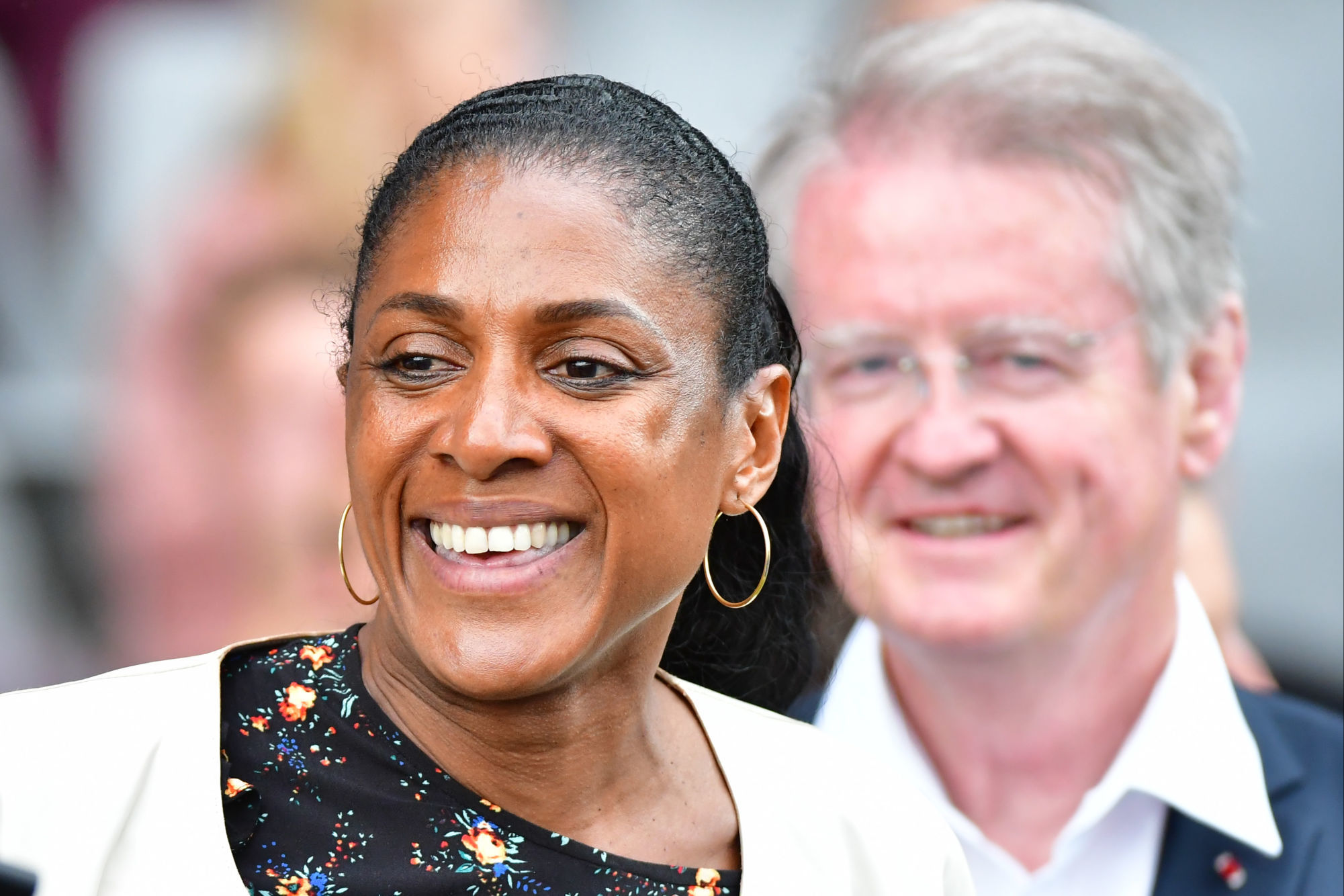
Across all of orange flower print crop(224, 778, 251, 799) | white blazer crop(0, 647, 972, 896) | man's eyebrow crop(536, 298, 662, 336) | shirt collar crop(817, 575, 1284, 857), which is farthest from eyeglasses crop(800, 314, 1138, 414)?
orange flower print crop(224, 778, 251, 799)

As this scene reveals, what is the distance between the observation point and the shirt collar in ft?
10.0

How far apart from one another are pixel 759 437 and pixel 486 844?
686mm

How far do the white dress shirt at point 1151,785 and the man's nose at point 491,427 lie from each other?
190 cm

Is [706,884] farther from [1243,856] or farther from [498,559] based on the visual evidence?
[1243,856]

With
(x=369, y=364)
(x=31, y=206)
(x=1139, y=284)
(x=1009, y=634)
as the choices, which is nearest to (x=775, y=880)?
(x=369, y=364)

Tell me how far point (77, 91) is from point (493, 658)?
7.99ft

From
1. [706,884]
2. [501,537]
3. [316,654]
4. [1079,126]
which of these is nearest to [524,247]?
[501,537]

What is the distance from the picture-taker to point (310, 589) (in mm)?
3725

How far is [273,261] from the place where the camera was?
3.72 meters

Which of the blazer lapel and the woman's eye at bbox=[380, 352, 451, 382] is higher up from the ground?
the woman's eye at bbox=[380, 352, 451, 382]

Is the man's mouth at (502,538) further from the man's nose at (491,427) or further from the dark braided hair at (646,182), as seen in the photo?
the dark braided hair at (646,182)

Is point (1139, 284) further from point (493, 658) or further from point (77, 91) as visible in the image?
point (77, 91)

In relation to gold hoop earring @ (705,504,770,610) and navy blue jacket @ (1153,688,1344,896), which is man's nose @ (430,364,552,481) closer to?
gold hoop earring @ (705,504,770,610)

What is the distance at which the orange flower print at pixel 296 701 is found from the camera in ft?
6.23
